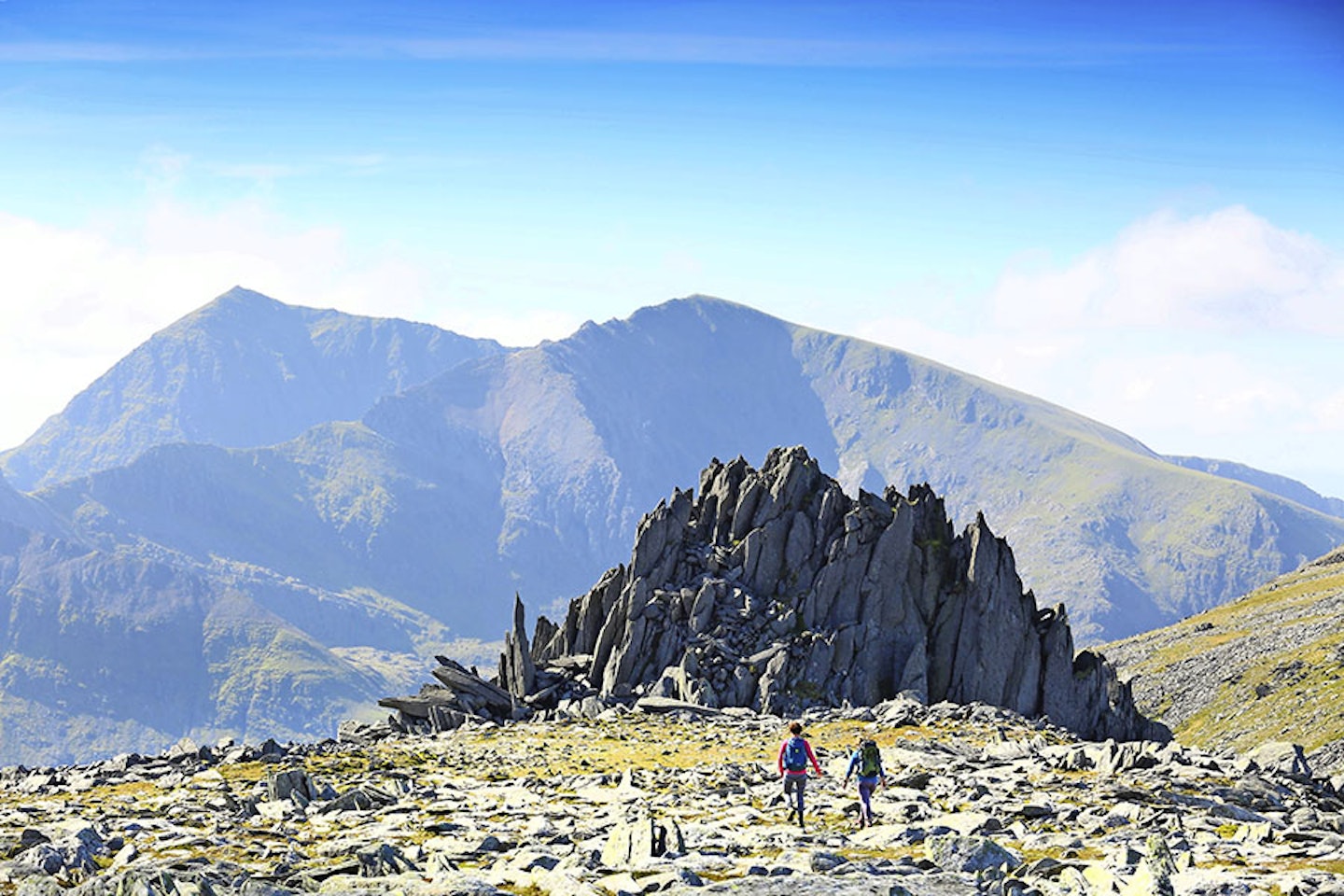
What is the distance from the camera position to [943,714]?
248ft

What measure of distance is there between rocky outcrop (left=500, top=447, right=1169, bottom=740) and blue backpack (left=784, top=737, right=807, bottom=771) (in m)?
41.9

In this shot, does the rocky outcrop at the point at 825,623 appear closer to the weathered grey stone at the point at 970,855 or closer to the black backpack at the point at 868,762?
the black backpack at the point at 868,762

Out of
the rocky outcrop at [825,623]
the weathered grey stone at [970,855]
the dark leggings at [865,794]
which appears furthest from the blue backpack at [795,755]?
the rocky outcrop at [825,623]

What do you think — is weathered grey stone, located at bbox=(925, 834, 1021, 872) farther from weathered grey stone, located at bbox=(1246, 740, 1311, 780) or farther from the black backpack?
weathered grey stone, located at bbox=(1246, 740, 1311, 780)

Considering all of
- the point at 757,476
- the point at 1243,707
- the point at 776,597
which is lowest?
the point at 1243,707

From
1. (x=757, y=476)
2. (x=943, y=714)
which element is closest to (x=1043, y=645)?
(x=943, y=714)

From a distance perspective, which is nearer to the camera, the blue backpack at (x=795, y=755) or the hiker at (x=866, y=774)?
the hiker at (x=866, y=774)

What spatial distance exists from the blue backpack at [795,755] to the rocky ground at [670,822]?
189 cm

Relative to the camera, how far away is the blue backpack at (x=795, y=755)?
39.8m

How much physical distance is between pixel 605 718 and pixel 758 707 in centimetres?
1080

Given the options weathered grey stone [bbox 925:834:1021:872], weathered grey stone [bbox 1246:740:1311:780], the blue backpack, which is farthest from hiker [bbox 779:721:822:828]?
weathered grey stone [bbox 1246:740:1311:780]

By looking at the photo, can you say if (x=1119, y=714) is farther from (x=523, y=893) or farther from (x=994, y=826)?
(x=523, y=893)

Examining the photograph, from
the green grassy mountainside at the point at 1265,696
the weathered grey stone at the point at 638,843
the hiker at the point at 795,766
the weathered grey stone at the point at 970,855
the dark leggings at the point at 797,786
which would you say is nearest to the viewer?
the weathered grey stone at the point at 970,855

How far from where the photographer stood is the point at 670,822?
114ft
